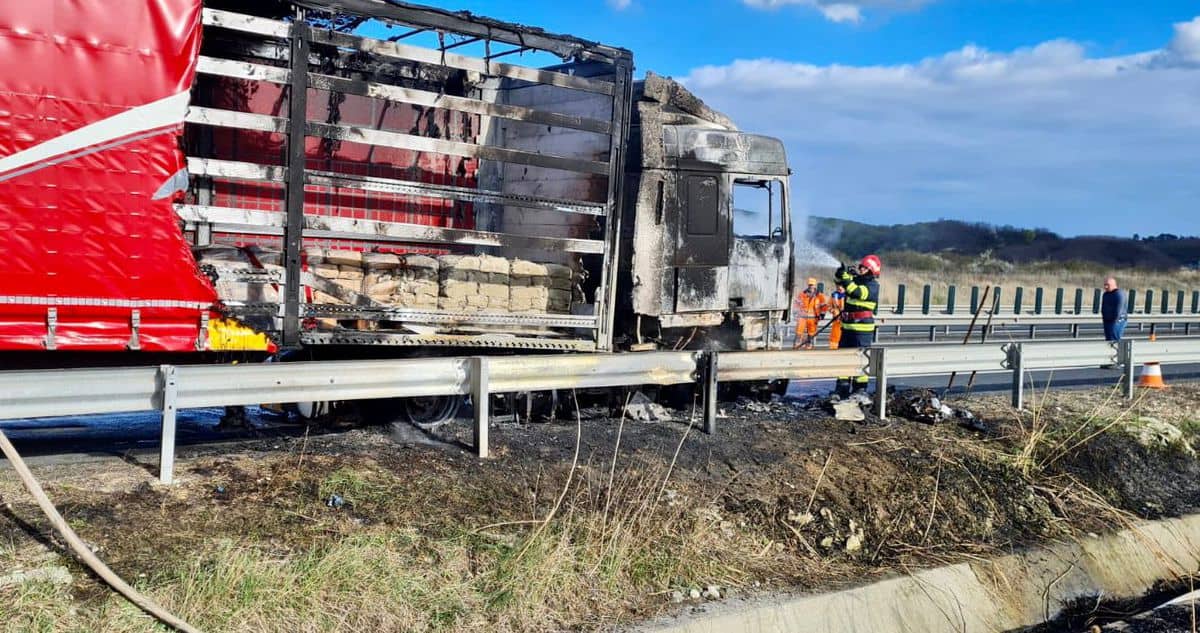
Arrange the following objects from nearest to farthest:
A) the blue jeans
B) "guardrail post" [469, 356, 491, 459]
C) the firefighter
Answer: "guardrail post" [469, 356, 491, 459]
the firefighter
the blue jeans

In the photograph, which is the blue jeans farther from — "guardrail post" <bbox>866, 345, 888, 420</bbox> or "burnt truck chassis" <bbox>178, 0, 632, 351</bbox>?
"burnt truck chassis" <bbox>178, 0, 632, 351</bbox>

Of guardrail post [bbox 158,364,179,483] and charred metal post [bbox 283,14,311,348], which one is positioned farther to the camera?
charred metal post [bbox 283,14,311,348]

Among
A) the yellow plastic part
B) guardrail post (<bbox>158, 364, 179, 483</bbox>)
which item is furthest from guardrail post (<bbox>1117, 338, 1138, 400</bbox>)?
guardrail post (<bbox>158, 364, 179, 483</bbox>)

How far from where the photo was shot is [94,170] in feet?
23.0

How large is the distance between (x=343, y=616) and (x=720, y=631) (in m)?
1.87

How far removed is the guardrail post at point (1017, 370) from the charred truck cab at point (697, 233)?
7.47 feet

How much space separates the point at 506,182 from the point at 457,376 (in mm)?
3461

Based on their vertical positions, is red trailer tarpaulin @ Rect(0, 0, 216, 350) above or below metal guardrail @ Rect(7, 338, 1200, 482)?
above

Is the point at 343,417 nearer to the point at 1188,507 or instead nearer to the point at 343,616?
the point at 343,616

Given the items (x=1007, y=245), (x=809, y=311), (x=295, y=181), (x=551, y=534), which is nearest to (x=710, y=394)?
(x=551, y=534)

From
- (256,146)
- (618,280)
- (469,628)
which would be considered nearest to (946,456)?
(618,280)

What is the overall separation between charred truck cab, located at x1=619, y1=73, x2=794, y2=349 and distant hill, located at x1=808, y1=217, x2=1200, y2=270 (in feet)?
191

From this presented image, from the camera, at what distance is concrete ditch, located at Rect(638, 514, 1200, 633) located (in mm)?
5711

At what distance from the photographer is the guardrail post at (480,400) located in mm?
7172
